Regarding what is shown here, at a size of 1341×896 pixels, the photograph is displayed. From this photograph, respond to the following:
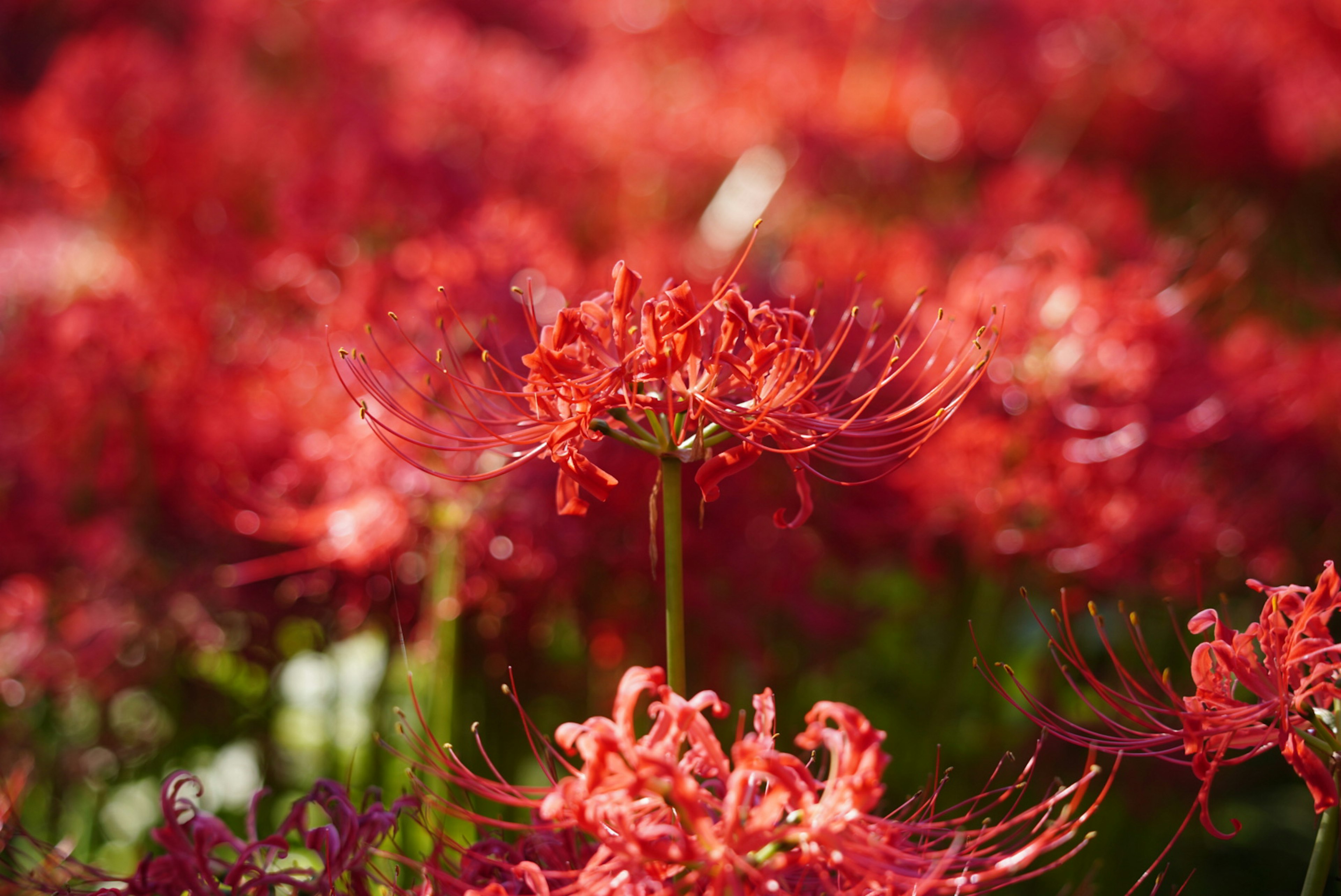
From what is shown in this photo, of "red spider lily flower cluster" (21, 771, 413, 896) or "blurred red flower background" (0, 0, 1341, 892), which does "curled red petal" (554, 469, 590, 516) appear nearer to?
"red spider lily flower cluster" (21, 771, 413, 896)

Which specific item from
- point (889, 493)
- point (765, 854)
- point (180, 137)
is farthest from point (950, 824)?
point (180, 137)

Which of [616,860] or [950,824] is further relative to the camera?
[950,824]

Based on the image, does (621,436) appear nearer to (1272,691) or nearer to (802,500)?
(802,500)

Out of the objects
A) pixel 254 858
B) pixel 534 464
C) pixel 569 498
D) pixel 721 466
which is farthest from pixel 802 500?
pixel 534 464

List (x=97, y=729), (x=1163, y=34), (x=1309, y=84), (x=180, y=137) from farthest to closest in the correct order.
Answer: (x=1163, y=34)
(x=1309, y=84)
(x=180, y=137)
(x=97, y=729)

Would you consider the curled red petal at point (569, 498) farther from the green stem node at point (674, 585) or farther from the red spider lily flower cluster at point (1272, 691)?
the red spider lily flower cluster at point (1272, 691)

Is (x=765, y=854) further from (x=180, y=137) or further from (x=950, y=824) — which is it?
(x=180, y=137)

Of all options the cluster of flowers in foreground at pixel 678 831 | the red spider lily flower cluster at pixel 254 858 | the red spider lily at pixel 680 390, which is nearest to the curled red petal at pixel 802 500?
the red spider lily at pixel 680 390
